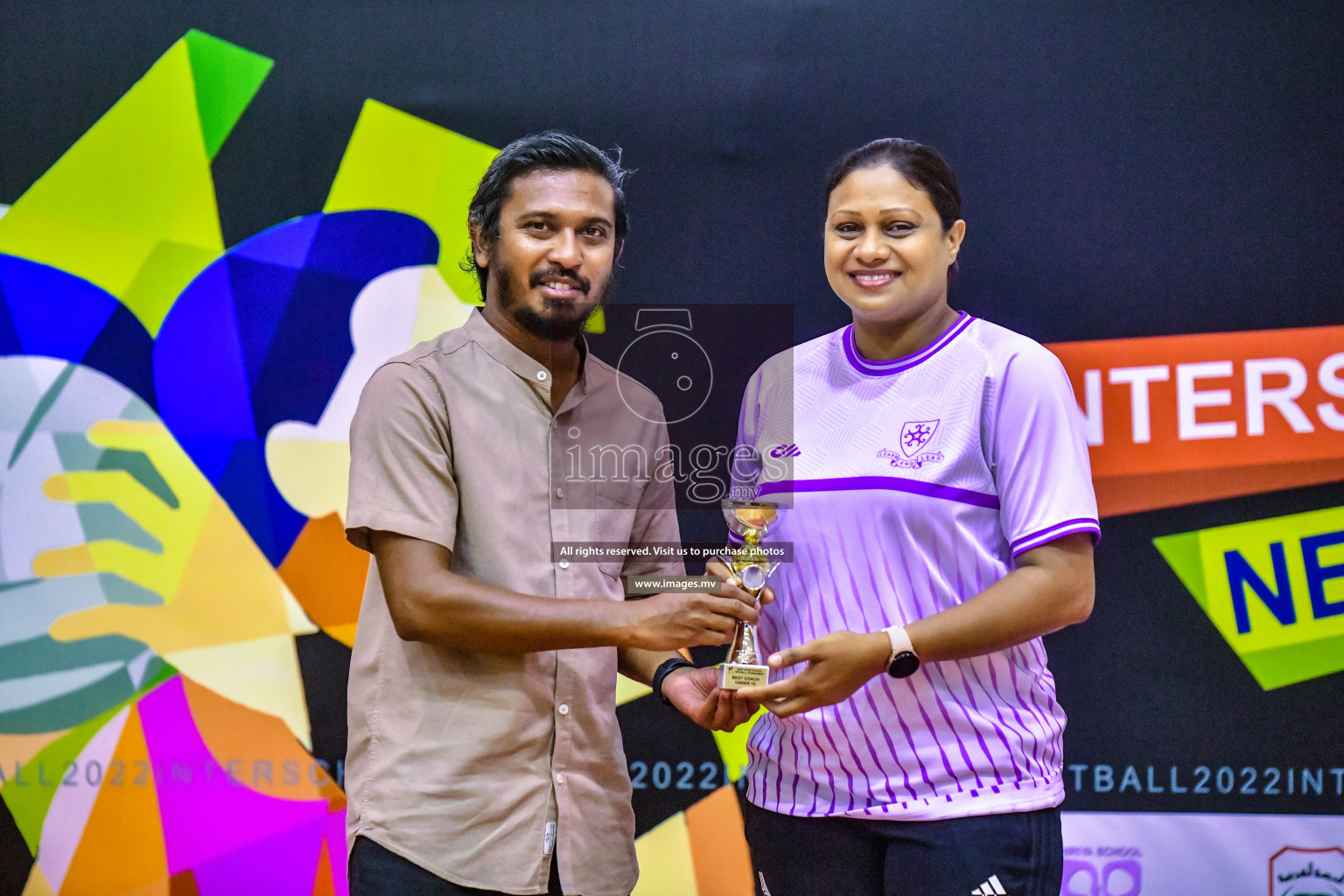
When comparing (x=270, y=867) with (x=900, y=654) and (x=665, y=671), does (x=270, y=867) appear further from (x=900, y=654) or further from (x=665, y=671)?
(x=900, y=654)

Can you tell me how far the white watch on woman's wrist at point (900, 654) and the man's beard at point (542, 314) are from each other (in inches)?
29.9

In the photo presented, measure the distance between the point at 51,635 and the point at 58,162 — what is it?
134 centimetres

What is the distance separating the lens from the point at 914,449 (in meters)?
1.64

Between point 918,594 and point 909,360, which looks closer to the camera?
point 918,594

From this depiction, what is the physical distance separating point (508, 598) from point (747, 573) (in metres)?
0.40

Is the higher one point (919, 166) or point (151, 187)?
point (151, 187)

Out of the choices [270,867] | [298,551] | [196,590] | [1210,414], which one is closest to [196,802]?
[270,867]

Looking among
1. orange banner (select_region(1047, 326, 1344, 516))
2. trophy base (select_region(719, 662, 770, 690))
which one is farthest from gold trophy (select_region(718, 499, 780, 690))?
orange banner (select_region(1047, 326, 1344, 516))

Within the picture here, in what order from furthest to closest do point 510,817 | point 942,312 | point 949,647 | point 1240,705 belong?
1. point 1240,705
2. point 942,312
3. point 510,817
4. point 949,647

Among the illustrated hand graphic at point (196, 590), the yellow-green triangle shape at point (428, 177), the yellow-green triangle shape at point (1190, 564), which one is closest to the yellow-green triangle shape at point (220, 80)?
the yellow-green triangle shape at point (428, 177)

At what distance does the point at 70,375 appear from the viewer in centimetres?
281

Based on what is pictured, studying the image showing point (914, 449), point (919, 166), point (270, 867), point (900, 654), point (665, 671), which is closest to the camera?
point (900, 654)

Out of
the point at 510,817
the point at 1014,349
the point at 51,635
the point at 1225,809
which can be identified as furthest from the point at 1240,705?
the point at 51,635

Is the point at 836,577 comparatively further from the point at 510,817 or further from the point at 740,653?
the point at 510,817
